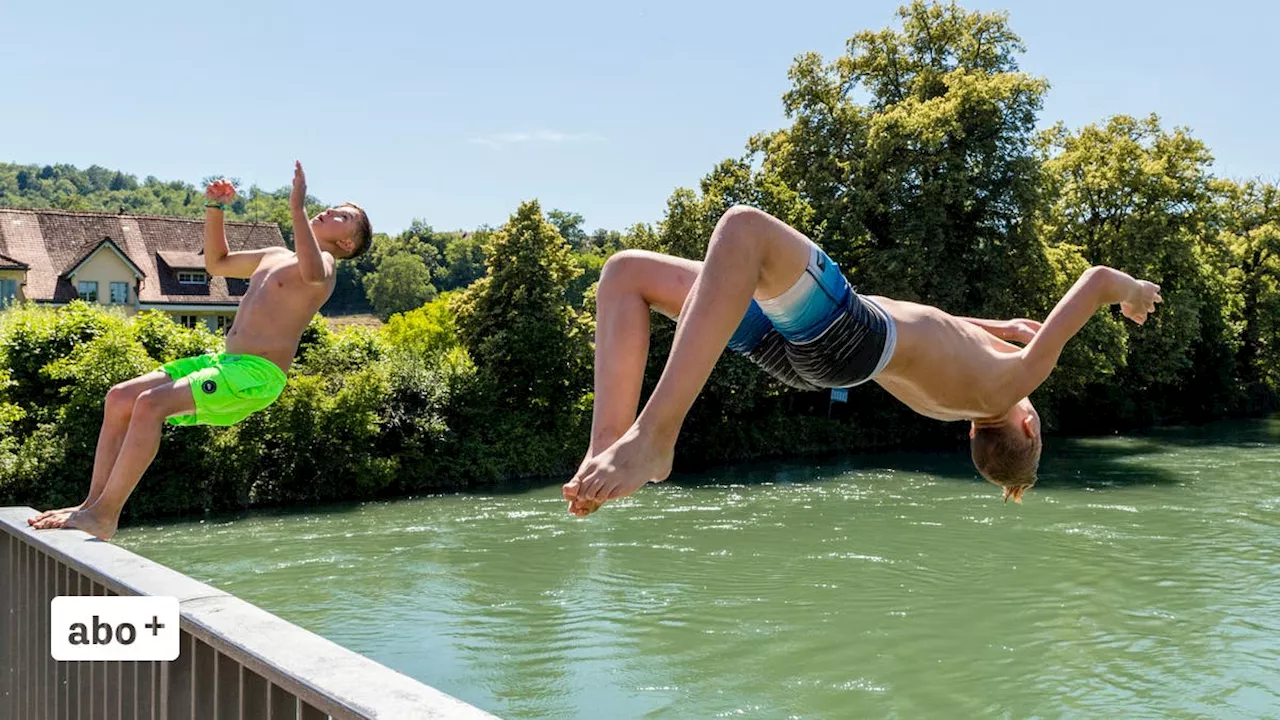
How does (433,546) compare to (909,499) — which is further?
(909,499)

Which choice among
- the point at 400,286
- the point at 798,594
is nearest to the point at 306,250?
the point at 798,594

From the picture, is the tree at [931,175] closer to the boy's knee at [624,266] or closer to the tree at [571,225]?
the boy's knee at [624,266]

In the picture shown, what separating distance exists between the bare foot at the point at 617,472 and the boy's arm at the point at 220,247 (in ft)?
7.14

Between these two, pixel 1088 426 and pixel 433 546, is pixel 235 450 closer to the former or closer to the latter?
pixel 433 546

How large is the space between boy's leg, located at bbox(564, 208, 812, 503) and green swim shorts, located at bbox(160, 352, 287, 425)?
1.73m

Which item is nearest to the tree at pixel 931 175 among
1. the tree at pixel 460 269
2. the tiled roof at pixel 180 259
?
the tiled roof at pixel 180 259

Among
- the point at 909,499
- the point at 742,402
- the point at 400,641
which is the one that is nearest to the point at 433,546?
the point at 400,641

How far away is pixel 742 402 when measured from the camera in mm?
27266

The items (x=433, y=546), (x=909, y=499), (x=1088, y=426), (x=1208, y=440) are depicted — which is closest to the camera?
(x=433, y=546)

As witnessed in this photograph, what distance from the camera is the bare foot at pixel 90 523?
3512mm

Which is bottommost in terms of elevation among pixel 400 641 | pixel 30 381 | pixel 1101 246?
pixel 400 641

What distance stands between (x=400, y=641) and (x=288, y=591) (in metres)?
2.82

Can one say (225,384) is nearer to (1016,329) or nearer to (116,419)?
(116,419)

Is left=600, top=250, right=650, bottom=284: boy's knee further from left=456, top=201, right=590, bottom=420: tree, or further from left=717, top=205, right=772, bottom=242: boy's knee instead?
A: left=456, top=201, right=590, bottom=420: tree
